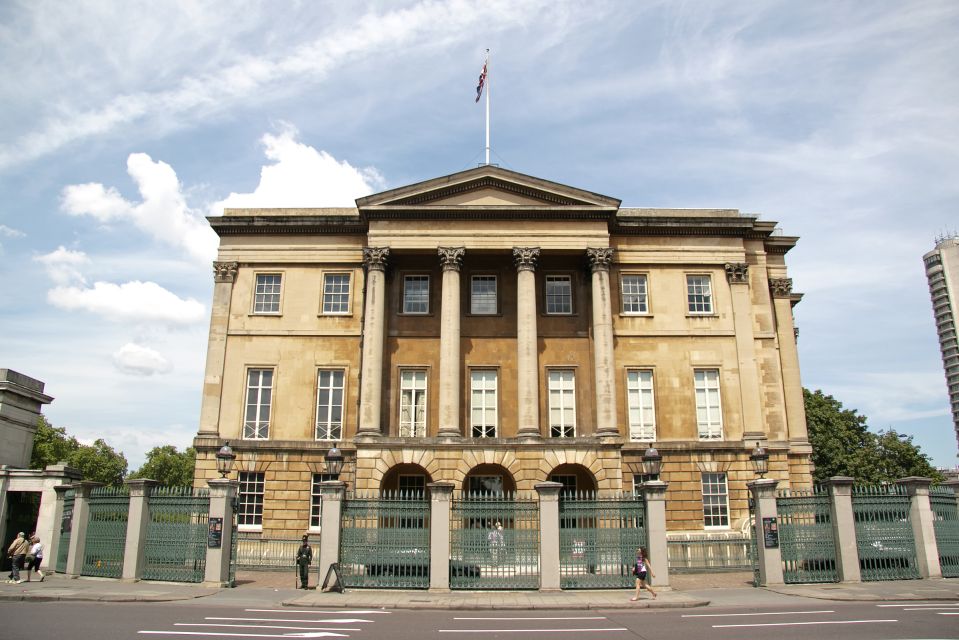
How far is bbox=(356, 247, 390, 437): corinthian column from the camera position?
104ft

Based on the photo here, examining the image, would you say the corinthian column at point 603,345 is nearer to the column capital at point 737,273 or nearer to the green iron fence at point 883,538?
the column capital at point 737,273

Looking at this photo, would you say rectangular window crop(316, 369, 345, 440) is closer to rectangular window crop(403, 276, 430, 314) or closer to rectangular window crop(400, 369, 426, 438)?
rectangular window crop(400, 369, 426, 438)

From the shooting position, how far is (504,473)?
32.7 metres

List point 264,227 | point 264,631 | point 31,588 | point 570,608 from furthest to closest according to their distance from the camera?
point 264,227, point 31,588, point 570,608, point 264,631

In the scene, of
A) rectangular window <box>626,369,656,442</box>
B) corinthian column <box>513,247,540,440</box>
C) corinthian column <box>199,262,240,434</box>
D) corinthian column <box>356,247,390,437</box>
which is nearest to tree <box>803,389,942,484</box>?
rectangular window <box>626,369,656,442</box>

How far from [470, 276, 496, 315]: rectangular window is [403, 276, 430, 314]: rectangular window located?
2.25m

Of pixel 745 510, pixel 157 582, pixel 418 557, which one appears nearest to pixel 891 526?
pixel 745 510

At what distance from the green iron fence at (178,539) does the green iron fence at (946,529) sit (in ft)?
77.2

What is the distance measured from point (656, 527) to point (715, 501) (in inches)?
488

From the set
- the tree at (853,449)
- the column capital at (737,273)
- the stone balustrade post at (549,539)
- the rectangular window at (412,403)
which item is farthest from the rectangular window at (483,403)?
the tree at (853,449)

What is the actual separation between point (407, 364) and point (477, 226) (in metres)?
7.45

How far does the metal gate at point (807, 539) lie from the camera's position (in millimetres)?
22391

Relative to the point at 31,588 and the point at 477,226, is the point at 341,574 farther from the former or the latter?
the point at 477,226

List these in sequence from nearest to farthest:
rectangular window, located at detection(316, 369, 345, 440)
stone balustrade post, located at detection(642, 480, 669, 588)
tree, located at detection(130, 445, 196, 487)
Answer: stone balustrade post, located at detection(642, 480, 669, 588)
rectangular window, located at detection(316, 369, 345, 440)
tree, located at detection(130, 445, 196, 487)
